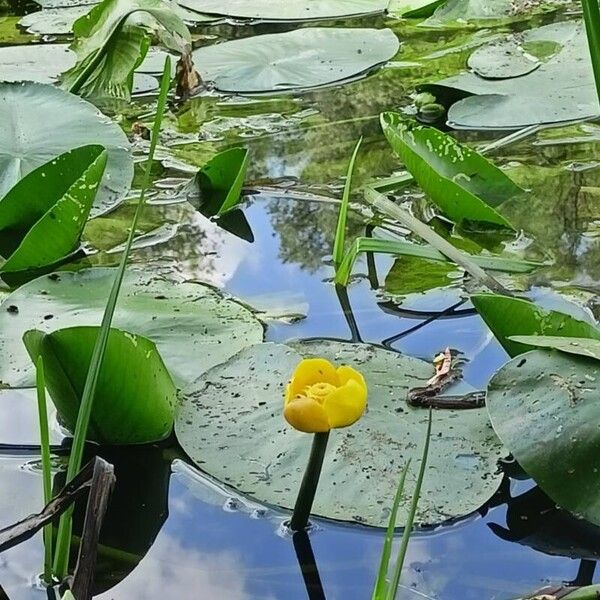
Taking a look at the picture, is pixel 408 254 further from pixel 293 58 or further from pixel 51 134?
pixel 293 58

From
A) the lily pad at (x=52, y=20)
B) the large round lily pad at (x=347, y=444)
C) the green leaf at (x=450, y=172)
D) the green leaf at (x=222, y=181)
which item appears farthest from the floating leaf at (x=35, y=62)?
the large round lily pad at (x=347, y=444)

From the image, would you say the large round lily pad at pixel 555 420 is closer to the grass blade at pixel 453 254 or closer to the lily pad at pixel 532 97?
the grass blade at pixel 453 254

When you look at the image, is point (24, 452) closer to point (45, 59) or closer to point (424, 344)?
point (424, 344)

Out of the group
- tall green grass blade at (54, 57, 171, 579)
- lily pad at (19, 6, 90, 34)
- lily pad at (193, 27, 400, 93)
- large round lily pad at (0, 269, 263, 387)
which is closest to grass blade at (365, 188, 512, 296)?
large round lily pad at (0, 269, 263, 387)

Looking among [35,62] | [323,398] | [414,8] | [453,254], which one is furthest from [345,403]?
[414,8]

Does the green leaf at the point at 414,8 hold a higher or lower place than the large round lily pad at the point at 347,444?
lower
